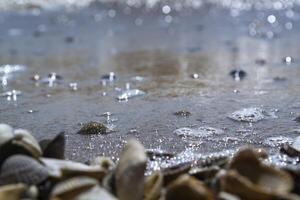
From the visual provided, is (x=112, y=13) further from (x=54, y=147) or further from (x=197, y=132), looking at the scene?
(x=54, y=147)

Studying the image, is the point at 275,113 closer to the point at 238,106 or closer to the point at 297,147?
the point at 238,106

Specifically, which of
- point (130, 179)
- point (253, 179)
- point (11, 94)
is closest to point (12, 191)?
point (130, 179)

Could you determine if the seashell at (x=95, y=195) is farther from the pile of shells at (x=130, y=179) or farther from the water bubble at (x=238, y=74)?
the water bubble at (x=238, y=74)

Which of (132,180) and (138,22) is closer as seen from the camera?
(132,180)

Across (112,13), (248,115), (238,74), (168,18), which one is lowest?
(248,115)

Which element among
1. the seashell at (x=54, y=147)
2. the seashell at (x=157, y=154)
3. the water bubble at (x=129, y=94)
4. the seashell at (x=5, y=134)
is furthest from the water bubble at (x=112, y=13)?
the seashell at (x=5, y=134)

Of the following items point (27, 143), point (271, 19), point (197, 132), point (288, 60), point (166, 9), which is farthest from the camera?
point (166, 9)

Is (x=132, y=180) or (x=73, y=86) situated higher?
(x=73, y=86)

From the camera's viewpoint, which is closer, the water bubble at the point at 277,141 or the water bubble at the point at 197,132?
the water bubble at the point at 277,141
